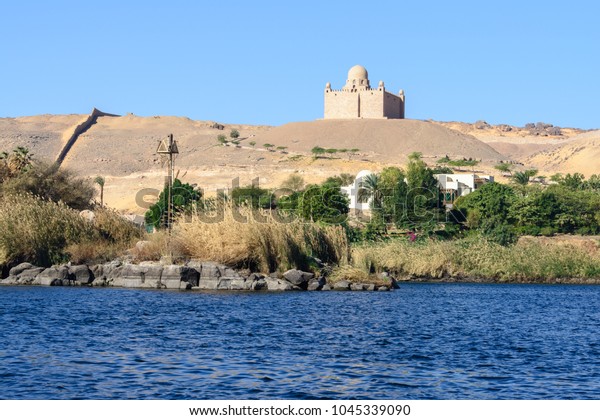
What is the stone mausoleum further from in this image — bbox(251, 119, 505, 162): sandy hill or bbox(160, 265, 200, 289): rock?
bbox(160, 265, 200, 289): rock

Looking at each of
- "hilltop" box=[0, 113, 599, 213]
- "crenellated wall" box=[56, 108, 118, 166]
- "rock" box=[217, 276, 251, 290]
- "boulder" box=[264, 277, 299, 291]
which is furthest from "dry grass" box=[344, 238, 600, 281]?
"crenellated wall" box=[56, 108, 118, 166]

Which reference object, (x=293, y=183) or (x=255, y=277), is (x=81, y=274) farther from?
(x=293, y=183)

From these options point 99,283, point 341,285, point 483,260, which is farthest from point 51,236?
point 483,260

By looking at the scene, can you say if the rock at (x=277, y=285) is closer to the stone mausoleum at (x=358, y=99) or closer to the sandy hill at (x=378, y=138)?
the sandy hill at (x=378, y=138)

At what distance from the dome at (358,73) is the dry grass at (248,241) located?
117180 mm

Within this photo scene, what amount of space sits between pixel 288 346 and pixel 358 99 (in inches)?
5388

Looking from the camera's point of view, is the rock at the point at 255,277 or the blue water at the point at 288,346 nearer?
the blue water at the point at 288,346

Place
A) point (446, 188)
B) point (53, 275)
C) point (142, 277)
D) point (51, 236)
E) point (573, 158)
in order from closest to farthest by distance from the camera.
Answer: point (142, 277) → point (53, 275) → point (51, 236) → point (446, 188) → point (573, 158)

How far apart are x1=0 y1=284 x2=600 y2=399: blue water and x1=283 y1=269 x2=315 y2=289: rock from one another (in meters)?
1.46

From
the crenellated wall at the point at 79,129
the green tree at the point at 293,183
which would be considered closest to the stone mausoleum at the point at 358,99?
the crenellated wall at the point at 79,129

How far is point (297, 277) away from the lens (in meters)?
35.9

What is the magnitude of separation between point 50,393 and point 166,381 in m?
2.03

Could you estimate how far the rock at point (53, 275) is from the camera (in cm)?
3702

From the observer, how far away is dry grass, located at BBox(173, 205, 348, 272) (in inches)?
1412
